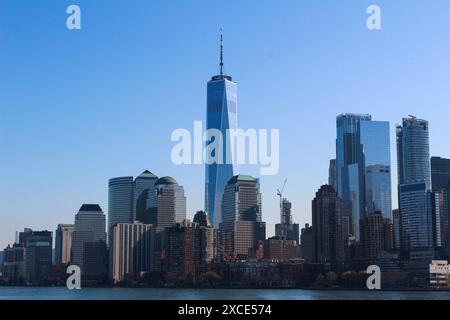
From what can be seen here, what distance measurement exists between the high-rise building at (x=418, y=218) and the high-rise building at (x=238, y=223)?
1403 centimetres

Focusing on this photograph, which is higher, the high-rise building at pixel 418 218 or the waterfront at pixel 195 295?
the high-rise building at pixel 418 218

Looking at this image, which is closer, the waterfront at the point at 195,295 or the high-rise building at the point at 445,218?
the waterfront at the point at 195,295

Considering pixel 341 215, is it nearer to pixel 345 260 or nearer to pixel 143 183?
pixel 345 260

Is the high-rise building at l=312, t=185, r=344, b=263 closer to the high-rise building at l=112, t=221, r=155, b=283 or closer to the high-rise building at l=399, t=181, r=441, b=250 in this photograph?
the high-rise building at l=399, t=181, r=441, b=250

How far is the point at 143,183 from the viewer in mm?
56906

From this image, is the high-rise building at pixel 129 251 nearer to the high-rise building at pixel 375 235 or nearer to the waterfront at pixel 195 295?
the waterfront at pixel 195 295

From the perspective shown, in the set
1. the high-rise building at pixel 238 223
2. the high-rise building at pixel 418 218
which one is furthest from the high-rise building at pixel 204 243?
the high-rise building at pixel 418 218

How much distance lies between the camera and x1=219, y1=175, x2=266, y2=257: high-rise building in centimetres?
6256

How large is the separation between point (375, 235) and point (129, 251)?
76.2 feet

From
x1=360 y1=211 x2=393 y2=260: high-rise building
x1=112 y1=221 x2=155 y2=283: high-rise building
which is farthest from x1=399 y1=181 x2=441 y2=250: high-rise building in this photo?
x1=112 y1=221 x2=155 y2=283: high-rise building

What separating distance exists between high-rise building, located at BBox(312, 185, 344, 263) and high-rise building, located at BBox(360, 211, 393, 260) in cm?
225

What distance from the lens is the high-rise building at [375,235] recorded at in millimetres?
63875
